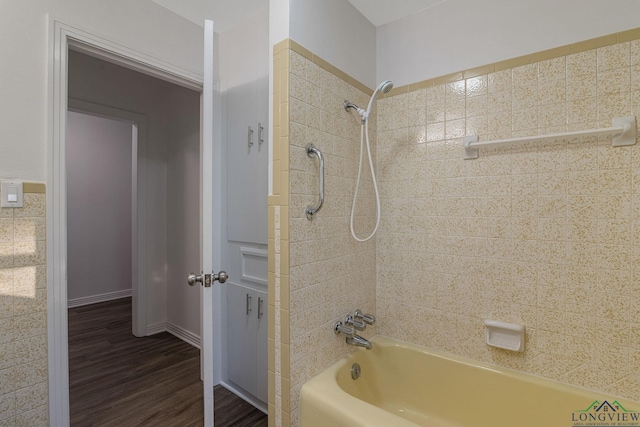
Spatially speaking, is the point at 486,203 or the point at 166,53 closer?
the point at 486,203

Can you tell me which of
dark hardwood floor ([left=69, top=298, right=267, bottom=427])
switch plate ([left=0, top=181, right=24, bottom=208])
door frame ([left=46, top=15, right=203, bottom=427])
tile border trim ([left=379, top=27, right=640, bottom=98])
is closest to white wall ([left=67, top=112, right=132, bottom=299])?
dark hardwood floor ([left=69, top=298, right=267, bottom=427])

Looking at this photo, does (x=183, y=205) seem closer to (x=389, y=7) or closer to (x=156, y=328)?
(x=156, y=328)

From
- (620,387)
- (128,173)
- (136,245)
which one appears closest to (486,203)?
(620,387)

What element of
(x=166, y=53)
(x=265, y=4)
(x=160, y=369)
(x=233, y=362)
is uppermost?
(x=265, y=4)

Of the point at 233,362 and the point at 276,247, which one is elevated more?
the point at 276,247

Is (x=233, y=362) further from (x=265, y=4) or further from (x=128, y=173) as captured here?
(x=128, y=173)

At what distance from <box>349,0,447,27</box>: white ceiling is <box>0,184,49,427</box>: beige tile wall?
1858 mm

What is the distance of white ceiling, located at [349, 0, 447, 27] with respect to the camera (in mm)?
1655

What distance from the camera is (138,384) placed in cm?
221

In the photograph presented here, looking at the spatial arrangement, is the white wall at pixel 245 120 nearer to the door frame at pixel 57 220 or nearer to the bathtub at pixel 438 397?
the door frame at pixel 57 220

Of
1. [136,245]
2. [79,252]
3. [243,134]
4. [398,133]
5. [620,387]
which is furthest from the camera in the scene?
[79,252]

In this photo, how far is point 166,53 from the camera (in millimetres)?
1879

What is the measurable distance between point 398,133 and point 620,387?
1.52 metres

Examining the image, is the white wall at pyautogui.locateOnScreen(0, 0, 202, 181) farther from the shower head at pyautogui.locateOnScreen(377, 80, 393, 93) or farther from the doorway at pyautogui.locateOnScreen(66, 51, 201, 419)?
the shower head at pyautogui.locateOnScreen(377, 80, 393, 93)
